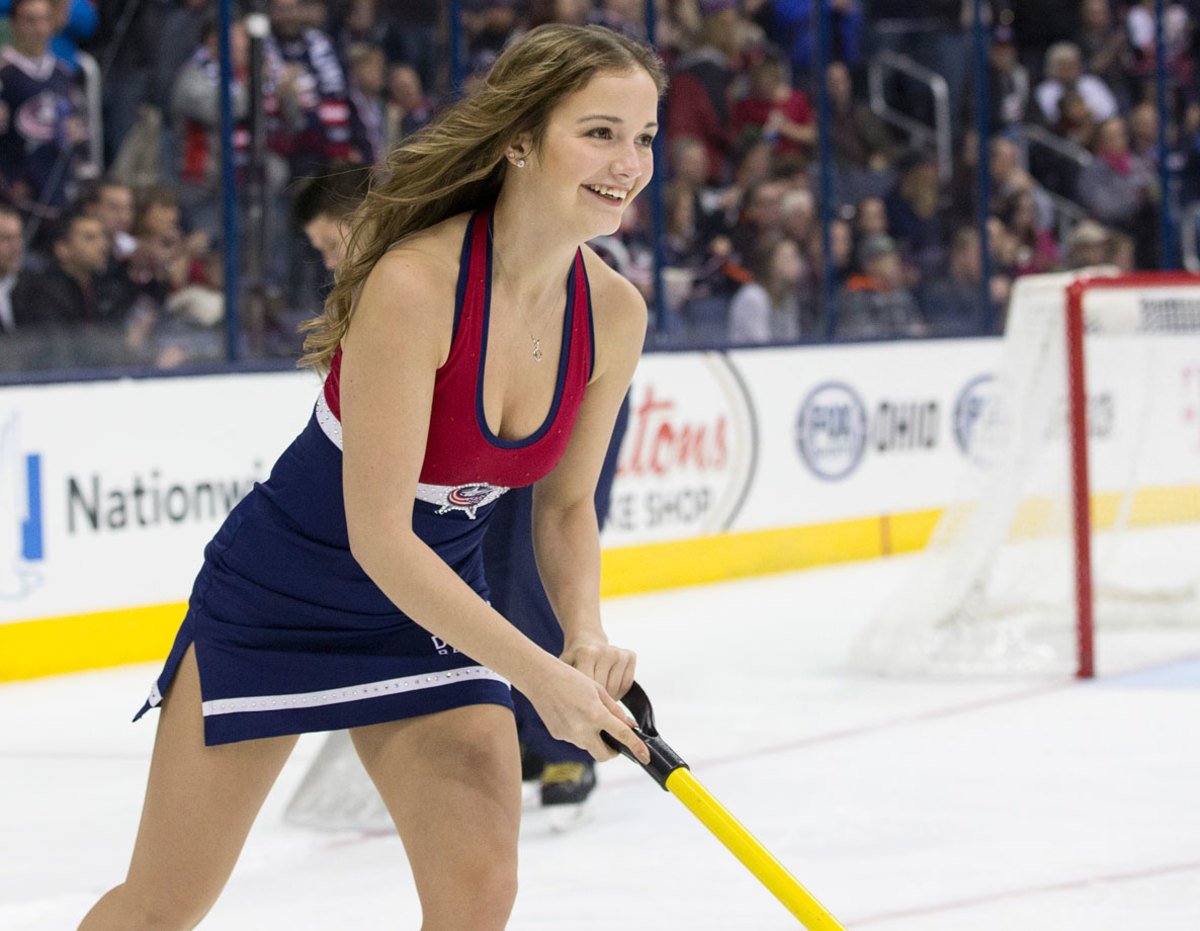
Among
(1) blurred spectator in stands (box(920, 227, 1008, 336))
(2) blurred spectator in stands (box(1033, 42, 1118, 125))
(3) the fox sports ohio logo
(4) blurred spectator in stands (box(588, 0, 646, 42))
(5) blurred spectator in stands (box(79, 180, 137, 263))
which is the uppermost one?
(4) blurred spectator in stands (box(588, 0, 646, 42))

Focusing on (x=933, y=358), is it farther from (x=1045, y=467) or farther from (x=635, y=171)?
(x=635, y=171)

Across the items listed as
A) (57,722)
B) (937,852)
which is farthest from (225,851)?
(57,722)

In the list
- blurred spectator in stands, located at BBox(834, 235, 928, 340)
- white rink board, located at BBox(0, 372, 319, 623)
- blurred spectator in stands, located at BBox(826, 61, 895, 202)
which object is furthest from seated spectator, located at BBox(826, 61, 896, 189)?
white rink board, located at BBox(0, 372, 319, 623)

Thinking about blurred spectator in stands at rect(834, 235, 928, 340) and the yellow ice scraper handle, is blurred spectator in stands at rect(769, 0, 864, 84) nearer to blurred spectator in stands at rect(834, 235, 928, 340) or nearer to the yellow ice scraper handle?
blurred spectator in stands at rect(834, 235, 928, 340)

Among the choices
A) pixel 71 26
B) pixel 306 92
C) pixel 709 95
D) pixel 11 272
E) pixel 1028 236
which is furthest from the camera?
pixel 1028 236

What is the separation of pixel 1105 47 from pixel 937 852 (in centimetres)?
854

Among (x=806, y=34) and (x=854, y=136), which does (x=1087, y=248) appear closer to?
(x=854, y=136)

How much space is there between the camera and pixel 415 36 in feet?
23.5

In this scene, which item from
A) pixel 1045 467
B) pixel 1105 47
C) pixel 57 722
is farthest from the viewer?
pixel 1105 47

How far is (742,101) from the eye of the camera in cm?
857

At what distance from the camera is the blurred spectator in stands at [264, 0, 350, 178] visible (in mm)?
6535

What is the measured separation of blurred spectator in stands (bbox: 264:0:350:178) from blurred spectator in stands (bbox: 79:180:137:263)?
27.5 inches

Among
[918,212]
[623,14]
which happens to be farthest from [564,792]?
[918,212]

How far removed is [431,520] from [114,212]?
14.4 ft
